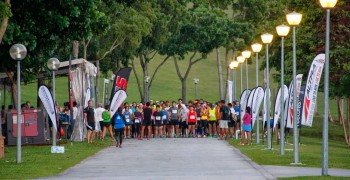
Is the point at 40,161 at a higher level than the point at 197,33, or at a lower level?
lower

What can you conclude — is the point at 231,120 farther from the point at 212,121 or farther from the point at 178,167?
the point at 178,167

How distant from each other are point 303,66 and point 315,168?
3516 centimetres

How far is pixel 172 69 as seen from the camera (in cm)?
16675

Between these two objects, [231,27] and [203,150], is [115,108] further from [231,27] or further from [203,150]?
[231,27]

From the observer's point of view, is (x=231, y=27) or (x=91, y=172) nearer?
(x=91, y=172)

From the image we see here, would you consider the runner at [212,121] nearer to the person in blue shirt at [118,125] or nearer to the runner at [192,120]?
the runner at [192,120]

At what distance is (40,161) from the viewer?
32875 millimetres

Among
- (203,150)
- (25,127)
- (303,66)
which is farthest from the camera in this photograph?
(303,66)

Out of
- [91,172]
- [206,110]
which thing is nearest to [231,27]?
[206,110]

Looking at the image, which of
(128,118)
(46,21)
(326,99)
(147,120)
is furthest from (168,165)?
(147,120)

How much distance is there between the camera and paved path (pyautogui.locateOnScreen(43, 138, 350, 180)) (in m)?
26.5

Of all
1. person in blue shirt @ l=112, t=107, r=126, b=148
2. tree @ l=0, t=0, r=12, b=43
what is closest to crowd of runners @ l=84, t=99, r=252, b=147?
person in blue shirt @ l=112, t=107, r=126, b=148

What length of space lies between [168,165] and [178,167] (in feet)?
3.90

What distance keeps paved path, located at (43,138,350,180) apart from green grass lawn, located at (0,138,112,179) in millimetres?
458
